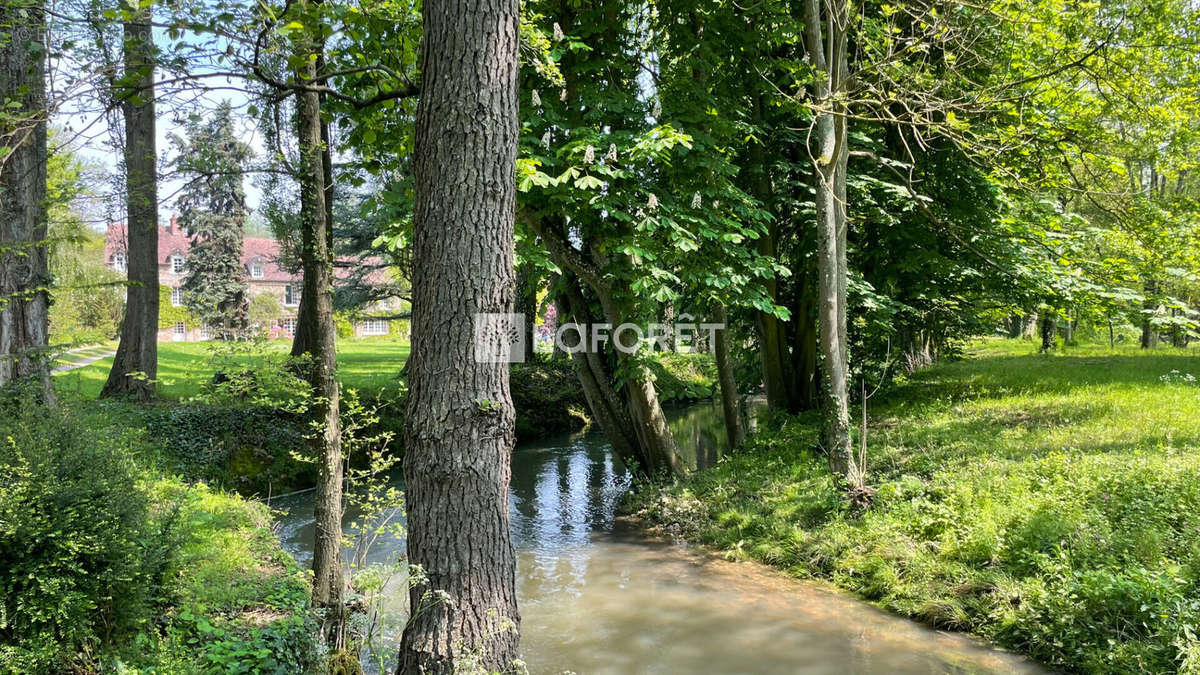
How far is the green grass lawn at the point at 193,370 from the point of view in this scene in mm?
5920

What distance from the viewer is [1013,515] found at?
601cm

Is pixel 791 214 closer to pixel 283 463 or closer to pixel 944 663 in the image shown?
pixel 944 663

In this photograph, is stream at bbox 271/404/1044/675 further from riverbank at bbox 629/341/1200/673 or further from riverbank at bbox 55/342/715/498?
riverbank at bbox 55/342/715/498

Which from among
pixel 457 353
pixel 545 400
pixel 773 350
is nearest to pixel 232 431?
pixel 545 400

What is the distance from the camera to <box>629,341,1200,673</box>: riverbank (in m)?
4.77

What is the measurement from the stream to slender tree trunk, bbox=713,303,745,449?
114 inches

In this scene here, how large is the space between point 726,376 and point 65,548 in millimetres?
8869

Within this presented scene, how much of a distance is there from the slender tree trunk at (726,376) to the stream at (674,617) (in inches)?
114

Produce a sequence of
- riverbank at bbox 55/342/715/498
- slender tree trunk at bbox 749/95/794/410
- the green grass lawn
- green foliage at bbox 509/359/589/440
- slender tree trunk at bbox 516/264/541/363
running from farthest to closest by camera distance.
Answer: green foliage at bbox 509/359/589/440 → slender tree trunk at bbox 516/264/541/363 → slender tree trunk at bbox 749/95/794/410 → riverbank at bbox 55/342/715/498 → the green grass lawn

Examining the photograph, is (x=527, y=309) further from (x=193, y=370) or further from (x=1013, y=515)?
(x=1013, y=515)

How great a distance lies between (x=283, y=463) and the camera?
36.4ft

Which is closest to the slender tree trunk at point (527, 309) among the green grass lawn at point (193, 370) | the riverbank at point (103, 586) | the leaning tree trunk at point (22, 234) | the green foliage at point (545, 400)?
the green foliage at point (545, 400)

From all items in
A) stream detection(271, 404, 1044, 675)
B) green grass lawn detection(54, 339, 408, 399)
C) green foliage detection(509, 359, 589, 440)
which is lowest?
stream detection(271, 404, 1044, 675)

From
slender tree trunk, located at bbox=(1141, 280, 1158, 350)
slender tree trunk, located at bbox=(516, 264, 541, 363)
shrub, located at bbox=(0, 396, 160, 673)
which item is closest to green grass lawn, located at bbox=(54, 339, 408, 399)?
shrub, located at bbox=(0, 396, 160, 673)
